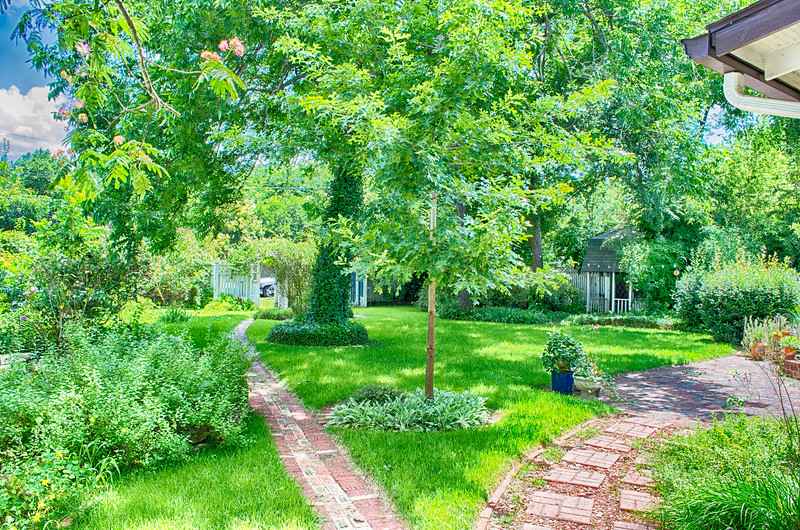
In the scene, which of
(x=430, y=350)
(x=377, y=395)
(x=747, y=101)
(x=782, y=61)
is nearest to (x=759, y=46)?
(x=782, y=61)

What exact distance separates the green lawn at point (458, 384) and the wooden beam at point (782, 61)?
3.17 metres

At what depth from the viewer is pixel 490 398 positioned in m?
6.50

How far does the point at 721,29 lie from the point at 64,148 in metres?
4.47

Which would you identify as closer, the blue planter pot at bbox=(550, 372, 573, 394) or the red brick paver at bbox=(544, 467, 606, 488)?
the red brick paver at bbox=(544, 467, 606, 488)

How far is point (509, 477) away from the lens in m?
4.20

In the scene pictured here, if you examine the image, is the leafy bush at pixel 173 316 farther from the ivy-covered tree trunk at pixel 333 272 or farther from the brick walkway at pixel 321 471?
the brick walkway at pixel 321 471

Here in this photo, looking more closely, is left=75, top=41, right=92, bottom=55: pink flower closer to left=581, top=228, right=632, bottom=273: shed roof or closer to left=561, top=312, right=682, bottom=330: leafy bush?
left=561, top=312, right=682, bottom=330: leafy bush

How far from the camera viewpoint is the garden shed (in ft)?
67.3

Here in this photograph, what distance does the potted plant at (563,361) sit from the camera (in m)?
6.90

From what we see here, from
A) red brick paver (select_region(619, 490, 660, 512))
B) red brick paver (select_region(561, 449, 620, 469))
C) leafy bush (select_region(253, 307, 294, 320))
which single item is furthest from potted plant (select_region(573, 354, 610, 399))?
leafy bush (select_region(253, 307, 294, 320))

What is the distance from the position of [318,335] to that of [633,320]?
10.9m

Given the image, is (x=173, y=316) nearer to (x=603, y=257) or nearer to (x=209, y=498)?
(x=209, y=498)

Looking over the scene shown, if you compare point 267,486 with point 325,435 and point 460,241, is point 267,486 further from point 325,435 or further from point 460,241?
point 460,241

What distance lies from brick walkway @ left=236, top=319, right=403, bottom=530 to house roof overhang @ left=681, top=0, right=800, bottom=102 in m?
3.29
